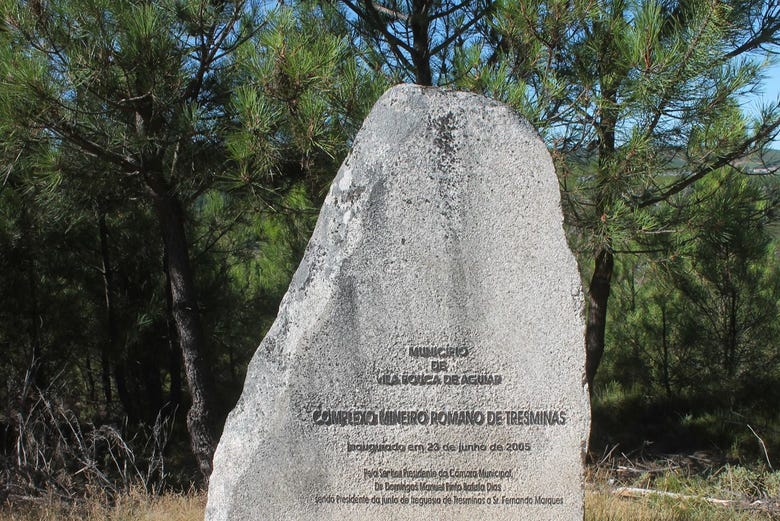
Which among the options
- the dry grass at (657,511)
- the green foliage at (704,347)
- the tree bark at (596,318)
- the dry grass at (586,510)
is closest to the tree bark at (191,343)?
the dry grass at (586,510)

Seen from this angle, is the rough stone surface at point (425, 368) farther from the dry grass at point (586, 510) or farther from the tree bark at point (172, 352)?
the tree bark at point (172, 352)

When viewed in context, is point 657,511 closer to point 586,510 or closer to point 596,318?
point 586,510

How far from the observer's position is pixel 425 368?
2193mm

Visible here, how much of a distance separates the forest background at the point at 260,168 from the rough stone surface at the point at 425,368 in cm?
137

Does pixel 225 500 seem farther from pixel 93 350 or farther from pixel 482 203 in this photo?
pixel 93 350

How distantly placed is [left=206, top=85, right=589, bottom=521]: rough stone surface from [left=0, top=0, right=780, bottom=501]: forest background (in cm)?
137

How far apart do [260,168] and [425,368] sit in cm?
170

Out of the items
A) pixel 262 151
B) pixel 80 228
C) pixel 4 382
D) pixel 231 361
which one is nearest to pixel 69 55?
pixel 262 151

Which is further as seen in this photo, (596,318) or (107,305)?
(107,305)

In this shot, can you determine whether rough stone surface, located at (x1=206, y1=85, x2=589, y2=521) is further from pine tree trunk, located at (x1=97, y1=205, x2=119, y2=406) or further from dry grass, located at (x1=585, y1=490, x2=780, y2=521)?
pine tree trunk, located at (x1=97, y1=205, x2=119, y2=406)

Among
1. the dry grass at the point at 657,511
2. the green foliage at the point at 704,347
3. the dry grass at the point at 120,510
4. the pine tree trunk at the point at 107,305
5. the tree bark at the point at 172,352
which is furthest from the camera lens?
the green foliage at the point at 704,347

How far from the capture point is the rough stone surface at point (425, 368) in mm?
2176

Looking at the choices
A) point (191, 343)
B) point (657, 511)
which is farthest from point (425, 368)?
point (191, 343)

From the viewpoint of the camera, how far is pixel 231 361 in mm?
5820
